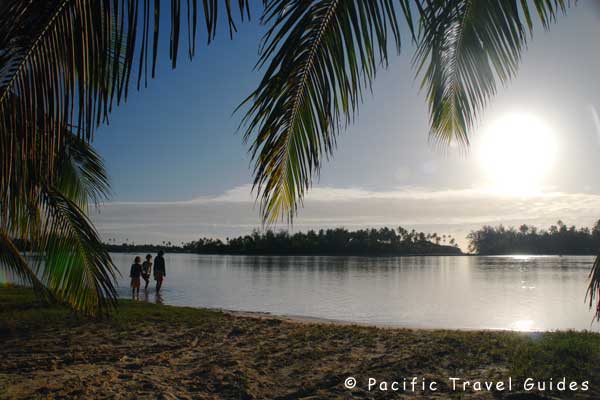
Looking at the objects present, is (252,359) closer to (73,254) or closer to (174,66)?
(73,254)

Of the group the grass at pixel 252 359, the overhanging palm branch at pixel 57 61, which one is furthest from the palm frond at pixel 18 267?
the overhanging palm branch at pixel 57 61

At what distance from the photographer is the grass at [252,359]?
562 centimetres

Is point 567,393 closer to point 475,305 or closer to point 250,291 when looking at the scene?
point 475,305

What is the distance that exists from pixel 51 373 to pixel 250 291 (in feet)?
67.9

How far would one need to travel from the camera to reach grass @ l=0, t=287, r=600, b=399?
18.5ft

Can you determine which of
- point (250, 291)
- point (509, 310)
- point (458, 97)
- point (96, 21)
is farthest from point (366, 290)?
point (96, 21)

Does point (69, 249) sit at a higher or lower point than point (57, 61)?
lower

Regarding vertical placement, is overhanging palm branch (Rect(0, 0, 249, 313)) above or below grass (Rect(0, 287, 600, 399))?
above

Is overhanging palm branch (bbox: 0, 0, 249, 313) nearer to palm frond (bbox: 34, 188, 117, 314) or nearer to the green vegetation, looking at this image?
the green vegetation

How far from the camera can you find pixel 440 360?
23.0 ft

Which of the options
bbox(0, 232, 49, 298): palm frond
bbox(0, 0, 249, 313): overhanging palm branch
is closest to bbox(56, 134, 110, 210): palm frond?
bbox(0, 232, 49, 298): palm frond

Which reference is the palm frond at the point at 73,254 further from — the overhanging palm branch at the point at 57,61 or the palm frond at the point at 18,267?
the overhanging palm branch at the point at 57,61

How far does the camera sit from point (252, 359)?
7.35 m

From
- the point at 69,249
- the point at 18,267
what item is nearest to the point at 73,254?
the point at 69,249
